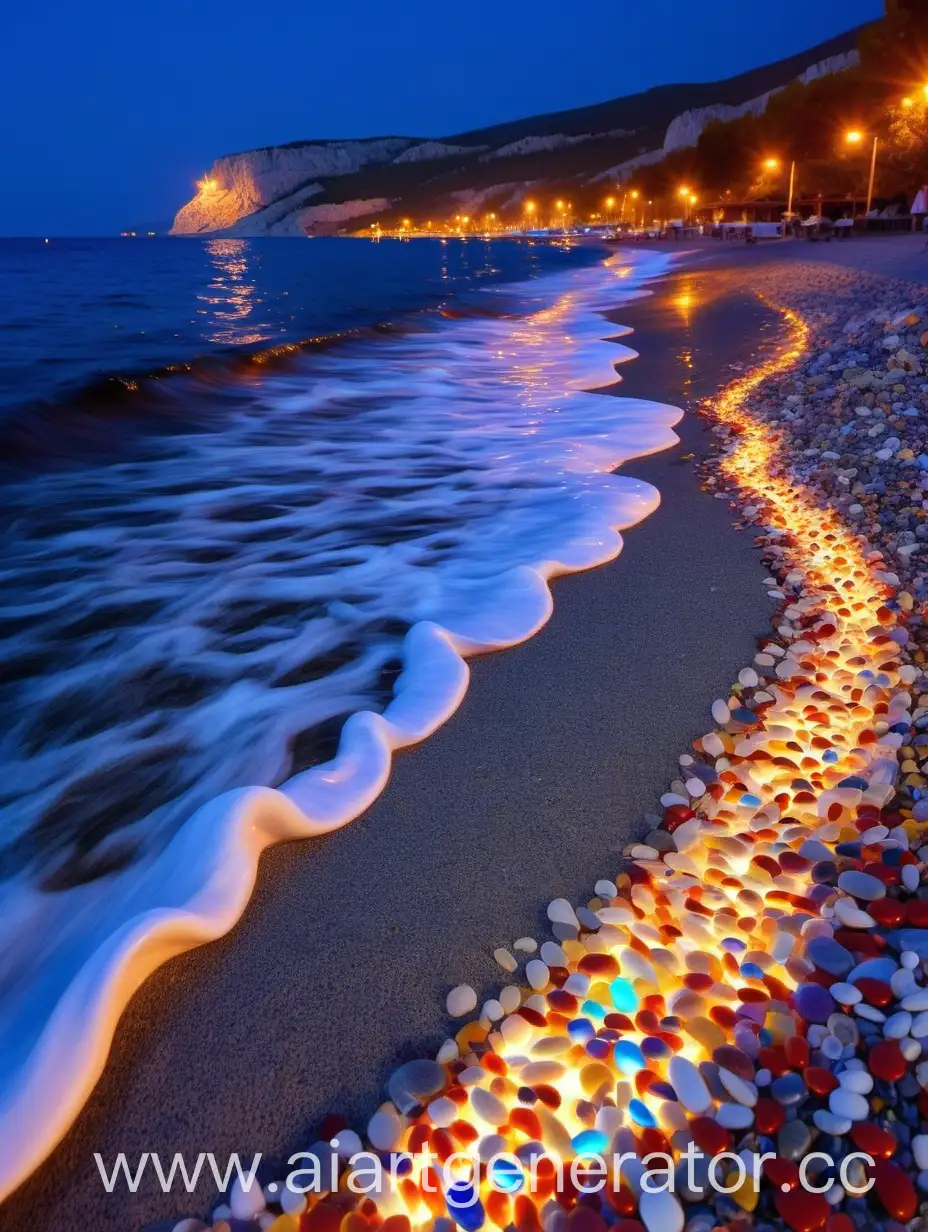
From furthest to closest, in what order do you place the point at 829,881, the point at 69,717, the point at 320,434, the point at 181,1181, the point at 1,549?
the point at 320,434
the point at 1,549
the point at 69,717
the point at 829,881
the point at 181,1181

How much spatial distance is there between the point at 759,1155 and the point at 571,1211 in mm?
385

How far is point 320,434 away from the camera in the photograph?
9.20 m

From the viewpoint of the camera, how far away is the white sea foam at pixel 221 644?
7.39ft

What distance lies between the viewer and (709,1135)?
158 centimetres

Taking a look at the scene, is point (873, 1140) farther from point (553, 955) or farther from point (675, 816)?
point (675, 816)

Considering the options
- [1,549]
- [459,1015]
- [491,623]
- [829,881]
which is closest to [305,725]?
Answer: [491,623]

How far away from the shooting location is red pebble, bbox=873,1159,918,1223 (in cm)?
142

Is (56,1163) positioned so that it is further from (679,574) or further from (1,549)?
(1,549)

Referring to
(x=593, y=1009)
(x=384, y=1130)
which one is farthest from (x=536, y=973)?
(x=384, y=1130)

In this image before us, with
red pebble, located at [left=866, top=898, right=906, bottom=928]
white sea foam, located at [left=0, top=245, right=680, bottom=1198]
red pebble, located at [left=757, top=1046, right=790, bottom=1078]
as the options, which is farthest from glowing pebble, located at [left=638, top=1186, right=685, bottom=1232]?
white sea foam, located at [left=0, top=245, right=680, bottom=1198]

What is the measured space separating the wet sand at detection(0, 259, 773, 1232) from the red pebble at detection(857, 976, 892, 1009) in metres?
0.72

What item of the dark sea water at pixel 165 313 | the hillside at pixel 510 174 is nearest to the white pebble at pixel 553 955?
the dark sea water at pixel 165 313

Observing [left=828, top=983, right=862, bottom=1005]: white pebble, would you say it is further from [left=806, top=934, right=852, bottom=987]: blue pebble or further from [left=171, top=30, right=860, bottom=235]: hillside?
[left=171, top=30, right=860, bottom=235]: hillside

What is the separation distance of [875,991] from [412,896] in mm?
1218
